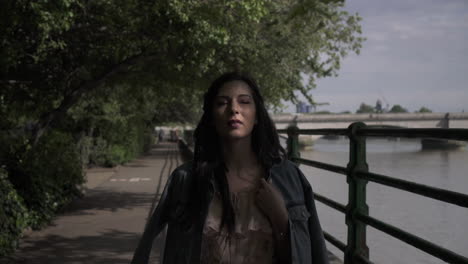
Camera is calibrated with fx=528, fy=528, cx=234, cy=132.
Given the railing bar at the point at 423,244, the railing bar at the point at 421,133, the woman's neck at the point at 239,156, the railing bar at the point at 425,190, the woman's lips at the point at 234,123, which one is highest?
the woman's lips at the point at 234,123

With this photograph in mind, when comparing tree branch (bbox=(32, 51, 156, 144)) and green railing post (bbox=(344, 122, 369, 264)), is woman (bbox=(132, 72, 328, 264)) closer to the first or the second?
green railing post (bbox=(344, 122, 369, 264))

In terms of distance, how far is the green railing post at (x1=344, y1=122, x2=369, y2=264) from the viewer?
3.81 metres

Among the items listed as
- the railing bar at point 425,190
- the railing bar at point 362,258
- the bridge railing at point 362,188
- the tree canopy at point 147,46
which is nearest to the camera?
the railing bar at point 425,190

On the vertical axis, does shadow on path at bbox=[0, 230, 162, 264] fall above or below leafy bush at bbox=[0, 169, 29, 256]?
below

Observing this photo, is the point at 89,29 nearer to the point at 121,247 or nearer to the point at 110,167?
the point at 121,247

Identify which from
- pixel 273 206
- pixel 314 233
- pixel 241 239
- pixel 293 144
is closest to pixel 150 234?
pixel 241 239

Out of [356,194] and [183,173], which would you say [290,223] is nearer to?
[183,173]

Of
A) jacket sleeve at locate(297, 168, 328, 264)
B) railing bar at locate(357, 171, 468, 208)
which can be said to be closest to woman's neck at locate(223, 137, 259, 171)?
jacket sleeve at locate(297, 168, 328, 264)

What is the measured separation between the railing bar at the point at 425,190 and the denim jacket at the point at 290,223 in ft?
2.75

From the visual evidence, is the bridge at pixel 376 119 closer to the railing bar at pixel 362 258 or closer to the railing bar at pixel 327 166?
the railing bar at pixel 327 166

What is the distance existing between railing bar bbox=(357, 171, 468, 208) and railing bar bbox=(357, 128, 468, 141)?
28cm

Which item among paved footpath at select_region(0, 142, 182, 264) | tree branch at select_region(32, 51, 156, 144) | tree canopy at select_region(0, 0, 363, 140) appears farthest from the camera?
tree branch at select_region(32, 51, 156, 144)

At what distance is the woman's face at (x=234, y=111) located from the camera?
2160 mm

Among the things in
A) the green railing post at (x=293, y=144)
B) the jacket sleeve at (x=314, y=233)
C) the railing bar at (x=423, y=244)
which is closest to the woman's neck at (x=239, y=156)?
the jacket sleeve at (x=314, y=233)
